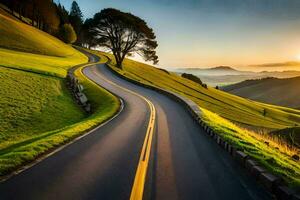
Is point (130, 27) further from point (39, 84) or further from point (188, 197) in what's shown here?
point (188, 197)

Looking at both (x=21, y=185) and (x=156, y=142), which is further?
(x=156, y=142)

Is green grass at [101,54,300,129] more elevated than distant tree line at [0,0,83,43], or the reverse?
distant tree line at [0,0,83,43]

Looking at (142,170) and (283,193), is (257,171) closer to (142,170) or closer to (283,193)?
(283,193)

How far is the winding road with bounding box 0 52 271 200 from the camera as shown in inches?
A: 313

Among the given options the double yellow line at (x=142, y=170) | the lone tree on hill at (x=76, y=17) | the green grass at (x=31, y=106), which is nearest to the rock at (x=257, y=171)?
the double yellow line at (x=142, y=170)

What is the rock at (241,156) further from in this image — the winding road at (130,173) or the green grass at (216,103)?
the green grass at (216,103)

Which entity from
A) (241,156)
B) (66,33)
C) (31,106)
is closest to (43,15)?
(66,33)

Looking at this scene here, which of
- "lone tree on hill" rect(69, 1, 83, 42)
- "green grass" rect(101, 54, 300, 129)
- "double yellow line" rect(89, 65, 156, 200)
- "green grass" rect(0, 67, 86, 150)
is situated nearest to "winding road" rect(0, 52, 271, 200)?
"double yellow line" rect(89, 65, 156, 200)

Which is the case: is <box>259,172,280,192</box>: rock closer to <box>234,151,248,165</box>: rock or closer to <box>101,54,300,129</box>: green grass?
<box>234,151,248,165</box>: rock

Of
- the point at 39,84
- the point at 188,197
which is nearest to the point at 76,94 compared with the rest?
the point at 39,84

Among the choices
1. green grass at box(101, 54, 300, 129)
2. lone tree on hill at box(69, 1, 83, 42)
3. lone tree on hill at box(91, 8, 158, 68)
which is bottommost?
green grass at box(101, 54, 300, 129)

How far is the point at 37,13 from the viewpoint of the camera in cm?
9938

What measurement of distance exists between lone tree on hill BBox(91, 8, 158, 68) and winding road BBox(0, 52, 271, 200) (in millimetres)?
53906

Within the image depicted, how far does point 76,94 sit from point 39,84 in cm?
343
